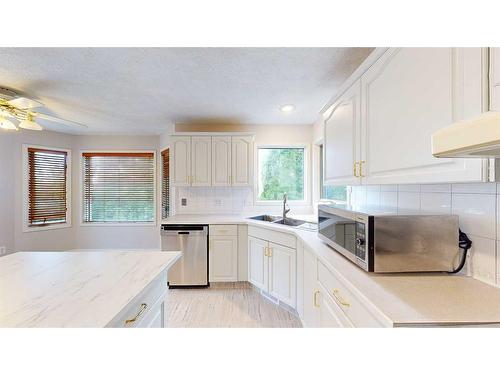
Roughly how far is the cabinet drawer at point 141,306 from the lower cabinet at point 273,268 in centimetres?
133

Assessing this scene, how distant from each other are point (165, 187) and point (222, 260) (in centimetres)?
204

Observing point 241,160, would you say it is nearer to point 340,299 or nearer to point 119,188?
point 340,299

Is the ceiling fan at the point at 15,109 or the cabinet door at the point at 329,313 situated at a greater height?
the ceiling fan at the point at 15,109

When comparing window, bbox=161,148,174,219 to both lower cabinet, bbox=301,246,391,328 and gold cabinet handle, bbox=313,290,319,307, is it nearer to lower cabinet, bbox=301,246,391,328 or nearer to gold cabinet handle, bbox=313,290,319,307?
lower cabinet, bbox=301,246,391,328

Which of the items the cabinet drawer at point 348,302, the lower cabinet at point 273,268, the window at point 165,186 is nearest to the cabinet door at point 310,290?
the cabinet drawer at point 348,302

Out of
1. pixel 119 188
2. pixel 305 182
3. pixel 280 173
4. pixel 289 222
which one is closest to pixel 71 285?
pixel 289 222

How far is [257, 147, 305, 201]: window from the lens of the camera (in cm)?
355

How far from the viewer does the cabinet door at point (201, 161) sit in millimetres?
3191

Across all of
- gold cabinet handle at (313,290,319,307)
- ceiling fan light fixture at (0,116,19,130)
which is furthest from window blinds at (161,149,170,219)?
gold cabinet handle at (313,290,319,307)

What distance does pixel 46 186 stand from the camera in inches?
156

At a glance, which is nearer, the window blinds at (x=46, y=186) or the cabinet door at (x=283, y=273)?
the cabinet door at (x=283, y=273)

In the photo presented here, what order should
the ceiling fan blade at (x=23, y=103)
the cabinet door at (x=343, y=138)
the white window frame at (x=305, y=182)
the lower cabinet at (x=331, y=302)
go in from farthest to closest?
1. the white window frame at (x=305, y=182)
2. the ceiling fan blade at (x=23, y=103)
3. the cabinet door at (x=343, y=138)
4. the lower cabinet at (x=331, y=302)

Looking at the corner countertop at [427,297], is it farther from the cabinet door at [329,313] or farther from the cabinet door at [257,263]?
the cabinet door at [257,263]
